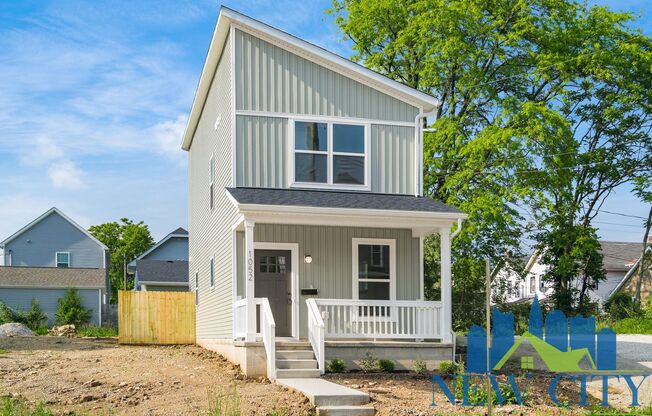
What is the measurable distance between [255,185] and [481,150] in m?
11.6

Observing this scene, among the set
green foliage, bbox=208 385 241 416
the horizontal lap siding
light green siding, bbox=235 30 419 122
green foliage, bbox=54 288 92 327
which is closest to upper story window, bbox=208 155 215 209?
light green siding, bbox=235 30 419 122

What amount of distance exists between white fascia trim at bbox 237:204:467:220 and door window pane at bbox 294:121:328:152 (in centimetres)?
249

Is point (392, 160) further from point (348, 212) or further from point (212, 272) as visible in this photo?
point (212, 272)

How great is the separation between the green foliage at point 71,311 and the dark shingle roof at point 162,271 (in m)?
3.96

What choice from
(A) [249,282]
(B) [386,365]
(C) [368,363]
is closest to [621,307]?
(B) [386,365]

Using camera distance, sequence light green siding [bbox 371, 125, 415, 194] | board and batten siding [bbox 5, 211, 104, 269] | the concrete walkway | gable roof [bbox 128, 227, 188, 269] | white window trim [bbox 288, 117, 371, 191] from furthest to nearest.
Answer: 1. gable roof [bbox 128, 227, 188, 269]
2. board and batten siding [bbox 5, 211, 104, 269]
3. light green siding [bbox 371, 125, 415, 194]
4. white window trim [bbox 288, 117, 371, 191]
5. the concrete walkway

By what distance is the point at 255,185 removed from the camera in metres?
17.1

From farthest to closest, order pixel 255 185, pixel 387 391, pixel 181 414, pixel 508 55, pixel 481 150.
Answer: pixel 508 55 < pixel 481 150 < pixel 255 185 < pixel 387 391 < pixel 181 414

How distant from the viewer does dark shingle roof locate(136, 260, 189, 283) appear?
4372 cm

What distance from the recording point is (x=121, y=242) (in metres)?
75.4

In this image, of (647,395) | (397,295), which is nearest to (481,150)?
(397,295)

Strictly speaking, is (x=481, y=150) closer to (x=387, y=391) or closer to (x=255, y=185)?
(x=255, y=185)

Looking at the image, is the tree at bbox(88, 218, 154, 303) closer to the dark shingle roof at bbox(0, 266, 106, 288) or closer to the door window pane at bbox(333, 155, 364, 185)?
the dark shingle roof at bbox(0, 266, 106, 288)

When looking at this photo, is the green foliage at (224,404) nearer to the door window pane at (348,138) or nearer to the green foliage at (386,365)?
the green foliage at (386,365)
